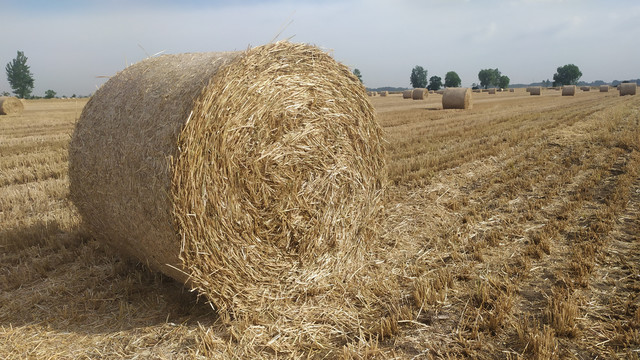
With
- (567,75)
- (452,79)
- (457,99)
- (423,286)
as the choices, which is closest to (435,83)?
(452,79)

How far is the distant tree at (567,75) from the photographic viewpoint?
122 metres

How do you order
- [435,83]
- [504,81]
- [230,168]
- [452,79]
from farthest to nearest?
[452,79], [504,81], [435,83], [230,168]

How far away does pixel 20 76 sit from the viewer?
78375mm

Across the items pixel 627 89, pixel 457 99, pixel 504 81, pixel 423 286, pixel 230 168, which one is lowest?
pixel 423 286

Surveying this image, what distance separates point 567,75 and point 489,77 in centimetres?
2025

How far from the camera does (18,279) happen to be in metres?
4.17

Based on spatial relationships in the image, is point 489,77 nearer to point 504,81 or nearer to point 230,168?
point 504,81

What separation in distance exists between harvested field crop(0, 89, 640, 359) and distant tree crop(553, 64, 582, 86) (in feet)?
442

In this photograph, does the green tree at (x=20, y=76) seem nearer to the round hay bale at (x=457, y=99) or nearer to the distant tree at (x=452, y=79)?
the round hay bale at (x=457, y=99)

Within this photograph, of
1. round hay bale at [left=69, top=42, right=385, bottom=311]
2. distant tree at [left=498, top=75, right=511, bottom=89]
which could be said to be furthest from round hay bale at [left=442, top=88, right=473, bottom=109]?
distant tree at [left=498, top=75, right=511, bottom=89]

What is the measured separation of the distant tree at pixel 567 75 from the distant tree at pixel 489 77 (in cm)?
1606

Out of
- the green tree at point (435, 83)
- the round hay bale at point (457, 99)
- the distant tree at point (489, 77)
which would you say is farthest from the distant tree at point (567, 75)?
the round hay bale at point (457, 99)

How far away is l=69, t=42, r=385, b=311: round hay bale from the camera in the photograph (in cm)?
335

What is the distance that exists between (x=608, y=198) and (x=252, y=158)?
495 centimetres
